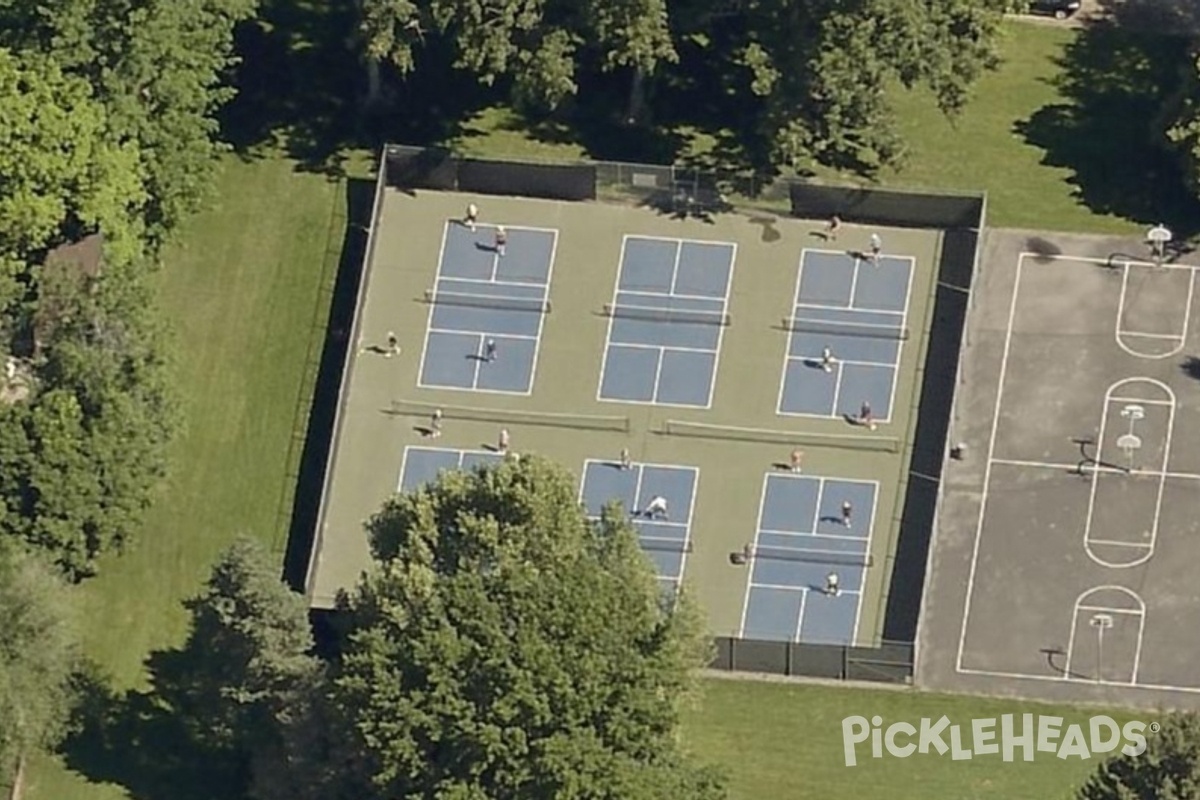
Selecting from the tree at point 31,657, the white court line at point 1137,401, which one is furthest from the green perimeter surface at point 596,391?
the tree at point 31,657

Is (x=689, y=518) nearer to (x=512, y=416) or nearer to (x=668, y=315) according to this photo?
(x=512, y=416)

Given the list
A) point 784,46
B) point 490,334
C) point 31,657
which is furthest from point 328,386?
point 784,46

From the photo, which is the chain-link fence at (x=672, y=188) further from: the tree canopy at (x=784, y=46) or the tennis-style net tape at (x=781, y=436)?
the tennis-style net tape at (x=781, y=436)

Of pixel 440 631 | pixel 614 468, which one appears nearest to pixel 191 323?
pixel 614 468

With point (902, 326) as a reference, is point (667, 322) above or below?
below

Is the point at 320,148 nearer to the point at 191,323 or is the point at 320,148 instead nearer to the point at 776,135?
the point at 191,323

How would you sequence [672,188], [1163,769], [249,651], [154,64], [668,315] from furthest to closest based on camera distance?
[672,188], [668,315], [154,64], [249,651], [1163,769]

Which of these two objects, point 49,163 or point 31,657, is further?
point 49,163
